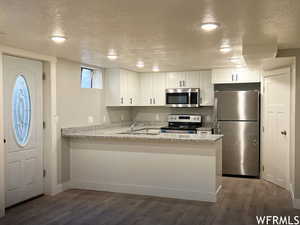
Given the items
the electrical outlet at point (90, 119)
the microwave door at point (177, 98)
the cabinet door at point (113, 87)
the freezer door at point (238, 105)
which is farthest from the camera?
the microwave door at point (177, 98)

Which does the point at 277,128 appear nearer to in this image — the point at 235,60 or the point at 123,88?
the point at 235,60

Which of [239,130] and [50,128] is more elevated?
[50,128]

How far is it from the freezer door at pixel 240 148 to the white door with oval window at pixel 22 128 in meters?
3.48

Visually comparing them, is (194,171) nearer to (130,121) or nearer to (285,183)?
(285,183)

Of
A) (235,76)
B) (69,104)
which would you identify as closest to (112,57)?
(69,104)

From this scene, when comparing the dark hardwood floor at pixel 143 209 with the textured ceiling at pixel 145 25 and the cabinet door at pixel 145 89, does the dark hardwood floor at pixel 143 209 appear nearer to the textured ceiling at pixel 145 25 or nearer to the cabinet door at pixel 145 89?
the textured ceiling at pixel 145 25

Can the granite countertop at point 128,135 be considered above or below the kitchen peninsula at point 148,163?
above

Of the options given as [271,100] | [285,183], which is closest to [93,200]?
[285,183]

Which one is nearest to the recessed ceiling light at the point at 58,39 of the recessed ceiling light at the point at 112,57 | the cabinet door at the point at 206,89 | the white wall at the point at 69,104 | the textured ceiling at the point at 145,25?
the textured ceiling at the point at 145,25

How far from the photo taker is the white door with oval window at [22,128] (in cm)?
410

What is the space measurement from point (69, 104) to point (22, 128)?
99 centimetres

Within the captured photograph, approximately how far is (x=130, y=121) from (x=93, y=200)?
3260mm

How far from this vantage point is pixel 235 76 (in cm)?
604

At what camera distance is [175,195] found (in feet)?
14.8
